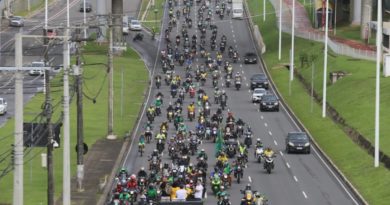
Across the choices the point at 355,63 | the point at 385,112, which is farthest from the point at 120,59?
the point at 385,112

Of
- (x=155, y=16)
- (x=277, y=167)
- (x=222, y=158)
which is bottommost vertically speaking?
(x=277, y=167)

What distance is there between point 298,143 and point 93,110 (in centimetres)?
2148

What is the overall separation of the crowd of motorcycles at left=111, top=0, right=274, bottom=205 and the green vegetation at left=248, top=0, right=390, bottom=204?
4.40 metres

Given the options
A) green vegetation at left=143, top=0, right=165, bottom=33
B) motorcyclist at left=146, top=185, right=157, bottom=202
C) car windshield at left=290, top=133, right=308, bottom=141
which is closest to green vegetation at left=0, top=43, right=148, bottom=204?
motorcyclist at left=146, top=185, right=157, bottom=202

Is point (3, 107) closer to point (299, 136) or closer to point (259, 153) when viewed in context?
point (299, 136)

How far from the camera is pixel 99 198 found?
60188 mm

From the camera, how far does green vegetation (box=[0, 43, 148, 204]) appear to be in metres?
63.1

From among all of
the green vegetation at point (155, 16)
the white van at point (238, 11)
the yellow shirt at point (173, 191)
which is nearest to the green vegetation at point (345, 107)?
the yellow shirt at point (173, 191)

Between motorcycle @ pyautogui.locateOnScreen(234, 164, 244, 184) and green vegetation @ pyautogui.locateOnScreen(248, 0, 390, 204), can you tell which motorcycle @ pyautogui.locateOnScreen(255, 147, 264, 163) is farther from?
motorcycle @ pyautogui.locateOnScreen(234, 164, 244, 184)

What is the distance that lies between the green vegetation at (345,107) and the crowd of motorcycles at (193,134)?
440cm

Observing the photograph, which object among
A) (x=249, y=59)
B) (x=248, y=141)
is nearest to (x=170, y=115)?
(x=248, y=141)

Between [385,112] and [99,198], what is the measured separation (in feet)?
94.4

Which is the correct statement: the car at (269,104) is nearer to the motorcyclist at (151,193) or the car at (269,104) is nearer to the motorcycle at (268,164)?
the motorcycle at (268,164)

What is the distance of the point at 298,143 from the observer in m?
76.6
